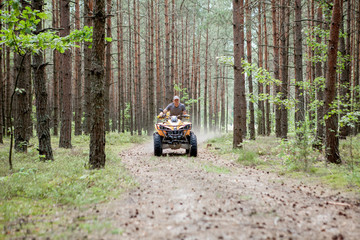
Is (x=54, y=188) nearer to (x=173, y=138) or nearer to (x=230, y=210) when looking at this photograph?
(x=230, y=210)

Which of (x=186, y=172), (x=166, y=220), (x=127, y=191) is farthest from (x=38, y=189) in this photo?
(x=186, y=172)

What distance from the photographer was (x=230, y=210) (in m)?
3.96

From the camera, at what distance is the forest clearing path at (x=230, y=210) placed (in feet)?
10.5

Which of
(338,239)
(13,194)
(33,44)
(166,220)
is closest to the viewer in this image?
(338,239)

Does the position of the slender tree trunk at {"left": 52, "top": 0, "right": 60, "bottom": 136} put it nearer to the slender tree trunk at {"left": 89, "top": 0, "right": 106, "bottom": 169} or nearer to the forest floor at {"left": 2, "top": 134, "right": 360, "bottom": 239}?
the slender tree trunk at {"left": 89, "top": 0, "right": 106, "bottom": 169}

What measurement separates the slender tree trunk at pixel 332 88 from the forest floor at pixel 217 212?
6.57 feet

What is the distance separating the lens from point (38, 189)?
16.4ft

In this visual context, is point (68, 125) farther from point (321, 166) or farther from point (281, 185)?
point (321, 166)

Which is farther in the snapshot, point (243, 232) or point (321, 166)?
point (321, 166)

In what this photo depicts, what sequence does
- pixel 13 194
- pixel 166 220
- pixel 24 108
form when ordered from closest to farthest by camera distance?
1. pixel 166 220
2. pixel 13 194
3. pixel 24 108

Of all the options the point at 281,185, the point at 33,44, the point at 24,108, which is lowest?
the point at 281,185

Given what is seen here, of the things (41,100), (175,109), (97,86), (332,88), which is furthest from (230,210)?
(175,109)

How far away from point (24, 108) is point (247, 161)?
8.86 meters

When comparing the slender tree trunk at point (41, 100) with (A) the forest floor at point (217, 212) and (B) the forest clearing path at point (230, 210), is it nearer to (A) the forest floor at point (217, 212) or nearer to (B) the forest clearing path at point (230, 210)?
(B) the forest clearing path at point (230, 210)
